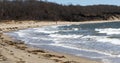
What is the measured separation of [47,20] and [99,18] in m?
38.2

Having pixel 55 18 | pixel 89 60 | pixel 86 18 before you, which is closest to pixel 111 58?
pixel 89 60

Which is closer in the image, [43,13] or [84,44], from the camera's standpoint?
[84,44]

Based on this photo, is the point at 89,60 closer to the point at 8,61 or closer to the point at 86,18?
the point at 8,61

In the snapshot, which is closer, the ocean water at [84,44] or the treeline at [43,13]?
the ocean water at [84,44]

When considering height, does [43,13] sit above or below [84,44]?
below

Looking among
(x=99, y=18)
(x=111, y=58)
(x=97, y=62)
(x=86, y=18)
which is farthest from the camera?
(x=99, y=18)

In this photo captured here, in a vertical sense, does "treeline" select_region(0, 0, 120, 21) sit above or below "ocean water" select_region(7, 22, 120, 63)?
below

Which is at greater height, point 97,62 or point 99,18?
point 97,62

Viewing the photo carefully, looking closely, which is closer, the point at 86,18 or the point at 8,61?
the point at 8,61

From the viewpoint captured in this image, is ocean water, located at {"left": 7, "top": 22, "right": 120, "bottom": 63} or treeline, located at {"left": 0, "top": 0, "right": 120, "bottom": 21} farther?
treeline, located at {"left": 0, "top": 0, "right": 120, "bottom": 21}

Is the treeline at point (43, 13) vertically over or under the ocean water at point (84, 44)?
under

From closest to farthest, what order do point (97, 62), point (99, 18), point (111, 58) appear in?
point (97, 62) → point (111, 58) → point (99, 18)

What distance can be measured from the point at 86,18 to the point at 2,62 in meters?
125

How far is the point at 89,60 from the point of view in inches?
755
